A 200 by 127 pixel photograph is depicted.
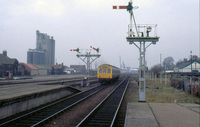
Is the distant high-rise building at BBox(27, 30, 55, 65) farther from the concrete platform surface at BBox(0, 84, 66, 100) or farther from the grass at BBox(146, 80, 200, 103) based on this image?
the grass at BBox(146, 80, 200, 103)

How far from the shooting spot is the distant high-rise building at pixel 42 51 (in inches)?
3915

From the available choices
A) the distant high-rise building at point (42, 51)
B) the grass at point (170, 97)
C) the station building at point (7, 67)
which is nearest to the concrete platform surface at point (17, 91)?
the grass at point (170, 97)

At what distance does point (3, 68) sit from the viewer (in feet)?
162

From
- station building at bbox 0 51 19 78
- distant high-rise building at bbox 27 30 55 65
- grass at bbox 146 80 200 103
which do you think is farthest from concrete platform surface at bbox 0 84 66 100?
distant high-rise building at bbox 27 30 55 65

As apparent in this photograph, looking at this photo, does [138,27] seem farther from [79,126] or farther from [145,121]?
[79,126]

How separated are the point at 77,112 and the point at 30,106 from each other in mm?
2747

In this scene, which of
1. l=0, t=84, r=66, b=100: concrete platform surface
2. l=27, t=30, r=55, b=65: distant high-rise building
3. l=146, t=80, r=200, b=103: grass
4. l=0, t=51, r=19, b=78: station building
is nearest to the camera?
l=0, t=84, r=66, b=100: concrete platform surface

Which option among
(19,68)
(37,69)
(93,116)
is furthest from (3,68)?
(93,116)

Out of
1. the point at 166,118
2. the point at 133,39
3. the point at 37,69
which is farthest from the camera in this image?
the point at 37,69

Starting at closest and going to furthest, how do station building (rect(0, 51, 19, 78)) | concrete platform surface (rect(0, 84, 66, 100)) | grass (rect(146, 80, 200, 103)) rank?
concrete platform surface (rect(0, 84, 66, 100)) → grass (rect(146, 80, 200, 103)) → station building (rect(0, 51, 19, 78))

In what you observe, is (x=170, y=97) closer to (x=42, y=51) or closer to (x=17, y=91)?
(x=17, y=91)

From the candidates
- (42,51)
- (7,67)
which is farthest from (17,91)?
(42,51)

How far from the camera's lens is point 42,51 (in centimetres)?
10256

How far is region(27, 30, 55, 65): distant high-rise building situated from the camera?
99.4 m
